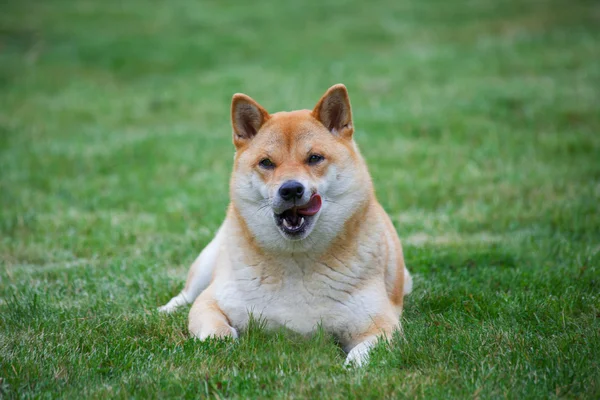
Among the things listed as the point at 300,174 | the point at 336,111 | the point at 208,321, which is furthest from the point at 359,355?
the point at 336,111

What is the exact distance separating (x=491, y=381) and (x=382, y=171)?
626 cm

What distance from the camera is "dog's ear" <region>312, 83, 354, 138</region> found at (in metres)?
4.90

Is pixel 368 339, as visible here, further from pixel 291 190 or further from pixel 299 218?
pixel 291 190

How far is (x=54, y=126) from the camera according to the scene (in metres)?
13.1

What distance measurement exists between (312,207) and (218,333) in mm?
1020

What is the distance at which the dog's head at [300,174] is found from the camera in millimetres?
4633

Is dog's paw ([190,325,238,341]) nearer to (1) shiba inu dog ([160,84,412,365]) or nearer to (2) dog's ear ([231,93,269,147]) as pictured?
(1) shiba inu dog ([160,84,412,365])

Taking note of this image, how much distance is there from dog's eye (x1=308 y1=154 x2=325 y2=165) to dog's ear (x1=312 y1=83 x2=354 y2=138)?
32 centimetres

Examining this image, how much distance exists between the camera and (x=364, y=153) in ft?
35.2

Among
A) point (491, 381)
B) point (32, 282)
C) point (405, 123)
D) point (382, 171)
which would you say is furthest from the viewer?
point (405, 123)

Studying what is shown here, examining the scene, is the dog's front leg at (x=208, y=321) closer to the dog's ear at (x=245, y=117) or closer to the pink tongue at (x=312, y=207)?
the pink tongue at (x=312, y=207)

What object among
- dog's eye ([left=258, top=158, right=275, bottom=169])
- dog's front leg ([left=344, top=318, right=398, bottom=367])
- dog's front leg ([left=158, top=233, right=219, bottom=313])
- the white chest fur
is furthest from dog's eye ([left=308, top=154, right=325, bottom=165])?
dog's front leg ([left=158, top=233, right=219, bottom=313])

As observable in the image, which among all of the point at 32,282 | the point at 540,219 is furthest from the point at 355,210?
the point at 540,219

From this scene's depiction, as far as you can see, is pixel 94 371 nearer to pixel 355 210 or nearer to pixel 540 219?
pixel 355 210
